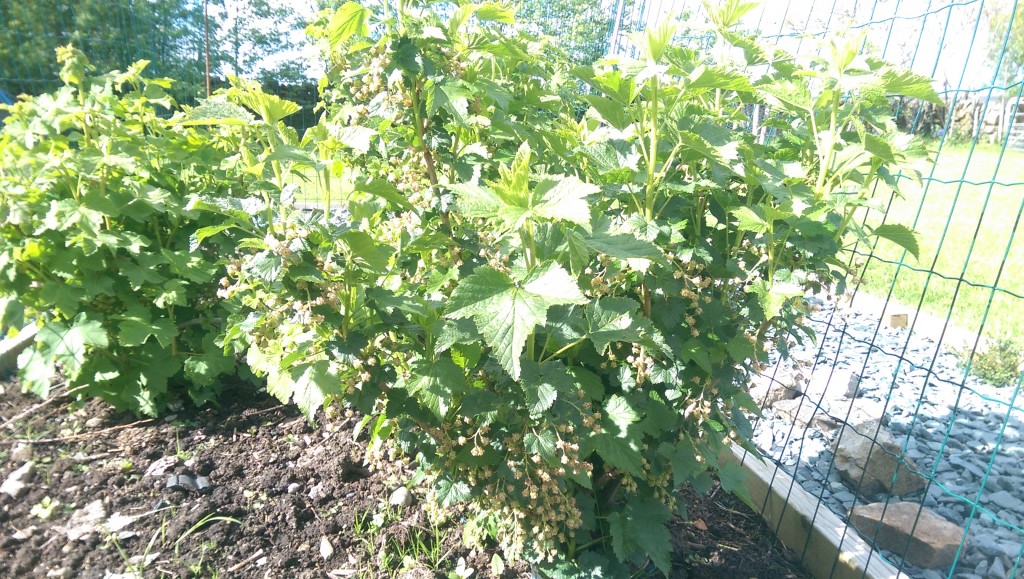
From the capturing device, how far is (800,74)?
155 cm

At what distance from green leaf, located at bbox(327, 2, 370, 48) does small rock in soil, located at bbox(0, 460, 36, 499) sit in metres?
2.13

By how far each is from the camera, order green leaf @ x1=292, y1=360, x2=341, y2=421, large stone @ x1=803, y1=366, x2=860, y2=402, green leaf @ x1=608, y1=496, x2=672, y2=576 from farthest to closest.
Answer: large stone @ x1=803, y1=366, x2=860, y2=402 < green leaf @ x1=608, y1=496, x2=672, y2=576 < green leaf @ x1=292, y1=360, x2=341, y2=421

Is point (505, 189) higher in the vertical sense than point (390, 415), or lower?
higher

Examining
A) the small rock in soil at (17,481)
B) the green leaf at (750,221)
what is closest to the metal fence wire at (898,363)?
the green leaf at (750,221)

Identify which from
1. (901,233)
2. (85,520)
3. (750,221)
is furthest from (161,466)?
(901,233)

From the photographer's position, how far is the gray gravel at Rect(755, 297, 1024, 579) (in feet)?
7.70

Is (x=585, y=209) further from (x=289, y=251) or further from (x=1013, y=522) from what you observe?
(x=1013, y=522)

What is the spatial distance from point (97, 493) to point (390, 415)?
4.84ft

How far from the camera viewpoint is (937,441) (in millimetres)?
3062

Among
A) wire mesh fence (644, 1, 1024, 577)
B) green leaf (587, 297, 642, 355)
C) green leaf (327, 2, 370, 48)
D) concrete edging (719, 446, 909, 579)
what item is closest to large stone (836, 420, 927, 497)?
wire mesh fence (644, 1, 1024, 577)

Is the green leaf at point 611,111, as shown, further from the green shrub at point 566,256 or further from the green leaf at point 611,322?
the green leaf at point 611,322

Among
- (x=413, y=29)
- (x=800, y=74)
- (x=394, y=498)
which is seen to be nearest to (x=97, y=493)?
(x=394, y=498)

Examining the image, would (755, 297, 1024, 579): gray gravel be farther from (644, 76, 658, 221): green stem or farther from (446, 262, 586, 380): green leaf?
(446, 262, 586, 380): green leaf

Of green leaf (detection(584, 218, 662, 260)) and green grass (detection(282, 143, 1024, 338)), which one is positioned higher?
green leaf (detection(584, 218, 662, 260))
